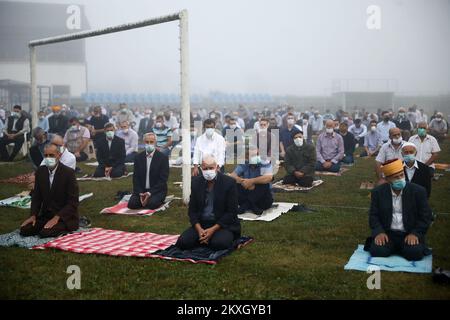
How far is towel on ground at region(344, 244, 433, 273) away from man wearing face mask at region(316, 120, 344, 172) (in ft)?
27.0

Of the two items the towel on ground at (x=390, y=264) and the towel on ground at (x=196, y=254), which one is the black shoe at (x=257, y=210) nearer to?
the towel on ground at (x=196, y=254)

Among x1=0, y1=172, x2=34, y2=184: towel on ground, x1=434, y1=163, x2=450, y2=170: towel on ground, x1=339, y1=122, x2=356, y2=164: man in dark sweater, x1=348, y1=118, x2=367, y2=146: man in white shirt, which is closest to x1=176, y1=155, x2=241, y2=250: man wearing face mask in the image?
x1=0, y1=172, x2=34, y2=184: towel on ground

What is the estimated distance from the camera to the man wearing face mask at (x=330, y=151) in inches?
599

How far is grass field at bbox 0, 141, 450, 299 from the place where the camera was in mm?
5836

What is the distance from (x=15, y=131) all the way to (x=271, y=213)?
13220mm

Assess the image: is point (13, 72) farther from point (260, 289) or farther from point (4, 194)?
point (260, 289)

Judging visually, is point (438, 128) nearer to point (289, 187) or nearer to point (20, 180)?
point (289, 187)

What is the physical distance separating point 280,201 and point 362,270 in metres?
4.97

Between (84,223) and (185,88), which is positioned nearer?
(84,223)

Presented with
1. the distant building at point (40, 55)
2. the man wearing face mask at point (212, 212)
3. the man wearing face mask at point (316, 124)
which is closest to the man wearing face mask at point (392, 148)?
the man wearing face mask at point (212, 212)

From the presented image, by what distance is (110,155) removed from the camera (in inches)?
591

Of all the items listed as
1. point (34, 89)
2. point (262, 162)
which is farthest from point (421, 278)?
point (34, 89)

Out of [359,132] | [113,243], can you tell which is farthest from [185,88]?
[359,132]

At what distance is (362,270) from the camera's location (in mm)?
6484
